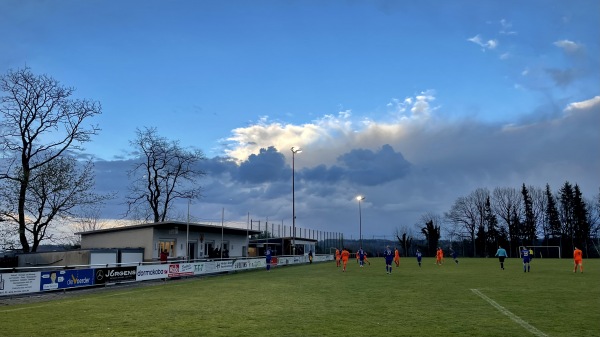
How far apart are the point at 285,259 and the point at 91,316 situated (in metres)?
35.1

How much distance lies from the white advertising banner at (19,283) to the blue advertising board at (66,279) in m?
0.33

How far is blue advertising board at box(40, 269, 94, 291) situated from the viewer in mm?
18906

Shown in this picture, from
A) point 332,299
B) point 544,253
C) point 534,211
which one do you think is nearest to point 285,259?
point 332,299

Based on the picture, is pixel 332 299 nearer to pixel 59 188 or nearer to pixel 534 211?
pixel 59 188

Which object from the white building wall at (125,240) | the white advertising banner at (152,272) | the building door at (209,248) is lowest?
the white advertising banner at (152,272)

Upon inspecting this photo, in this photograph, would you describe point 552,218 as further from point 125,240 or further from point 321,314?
point 321,314

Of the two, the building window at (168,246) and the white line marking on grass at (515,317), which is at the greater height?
the building window at (168,246)

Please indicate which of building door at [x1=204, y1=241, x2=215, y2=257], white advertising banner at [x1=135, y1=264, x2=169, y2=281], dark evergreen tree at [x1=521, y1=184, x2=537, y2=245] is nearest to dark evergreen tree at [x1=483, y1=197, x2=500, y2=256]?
dark evergreen tree at [x1=521, y1=184, x2=537, y2=245]

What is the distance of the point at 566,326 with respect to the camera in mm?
10023

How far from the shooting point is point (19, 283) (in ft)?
57.8

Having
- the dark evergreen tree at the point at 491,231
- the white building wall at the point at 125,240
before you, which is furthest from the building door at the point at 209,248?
the dark evergreen tree at the point at 491,231

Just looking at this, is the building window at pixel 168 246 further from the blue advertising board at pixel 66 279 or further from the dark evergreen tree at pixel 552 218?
the dark evergreen tree at pixel 552 218

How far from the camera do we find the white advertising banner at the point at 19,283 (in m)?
17.1

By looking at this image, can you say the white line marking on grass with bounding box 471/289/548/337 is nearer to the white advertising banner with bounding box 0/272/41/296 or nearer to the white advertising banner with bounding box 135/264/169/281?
the white advertising banner with bounding box 0/272/41/296
